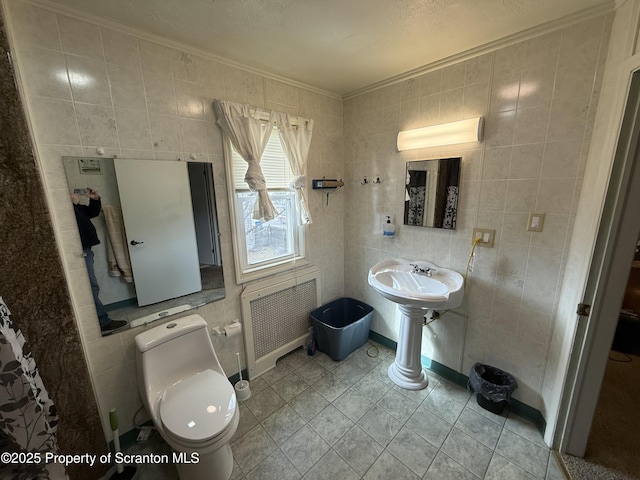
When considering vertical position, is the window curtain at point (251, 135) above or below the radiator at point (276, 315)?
above

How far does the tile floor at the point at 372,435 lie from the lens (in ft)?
4.63

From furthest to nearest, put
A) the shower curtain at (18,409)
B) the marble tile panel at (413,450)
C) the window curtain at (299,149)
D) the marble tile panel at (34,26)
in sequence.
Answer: the window curtain at (299,149), the marble tile panel at (413,450), the marble tile panel at (34,26), the shower curtain at (18,409)

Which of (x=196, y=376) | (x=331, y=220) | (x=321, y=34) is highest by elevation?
(x=321, y=34)

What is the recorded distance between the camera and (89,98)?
1.27m

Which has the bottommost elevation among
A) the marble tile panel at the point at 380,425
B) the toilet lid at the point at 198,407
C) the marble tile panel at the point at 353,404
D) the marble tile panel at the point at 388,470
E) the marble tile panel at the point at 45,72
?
the marble tile panel at the point at 353,404

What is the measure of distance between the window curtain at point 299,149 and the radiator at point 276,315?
1.94 ft

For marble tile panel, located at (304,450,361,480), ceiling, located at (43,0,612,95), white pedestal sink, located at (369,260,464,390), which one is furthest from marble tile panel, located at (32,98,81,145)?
marble tile panel, located at (304,450,361,480)

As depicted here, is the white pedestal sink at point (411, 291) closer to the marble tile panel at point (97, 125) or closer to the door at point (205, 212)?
the door at point (205, 212)

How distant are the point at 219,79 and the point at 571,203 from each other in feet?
7.38

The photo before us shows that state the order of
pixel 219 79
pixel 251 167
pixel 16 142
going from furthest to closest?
pixel 251 167 < pixel 219 79 < pixel 16 142

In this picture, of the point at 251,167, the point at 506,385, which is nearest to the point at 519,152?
the point at 506,385

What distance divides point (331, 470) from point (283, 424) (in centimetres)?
43

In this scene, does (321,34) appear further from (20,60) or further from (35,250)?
(35,250)

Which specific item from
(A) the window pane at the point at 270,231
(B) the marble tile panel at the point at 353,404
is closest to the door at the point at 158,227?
(A) the window pane at the point at 270,231
